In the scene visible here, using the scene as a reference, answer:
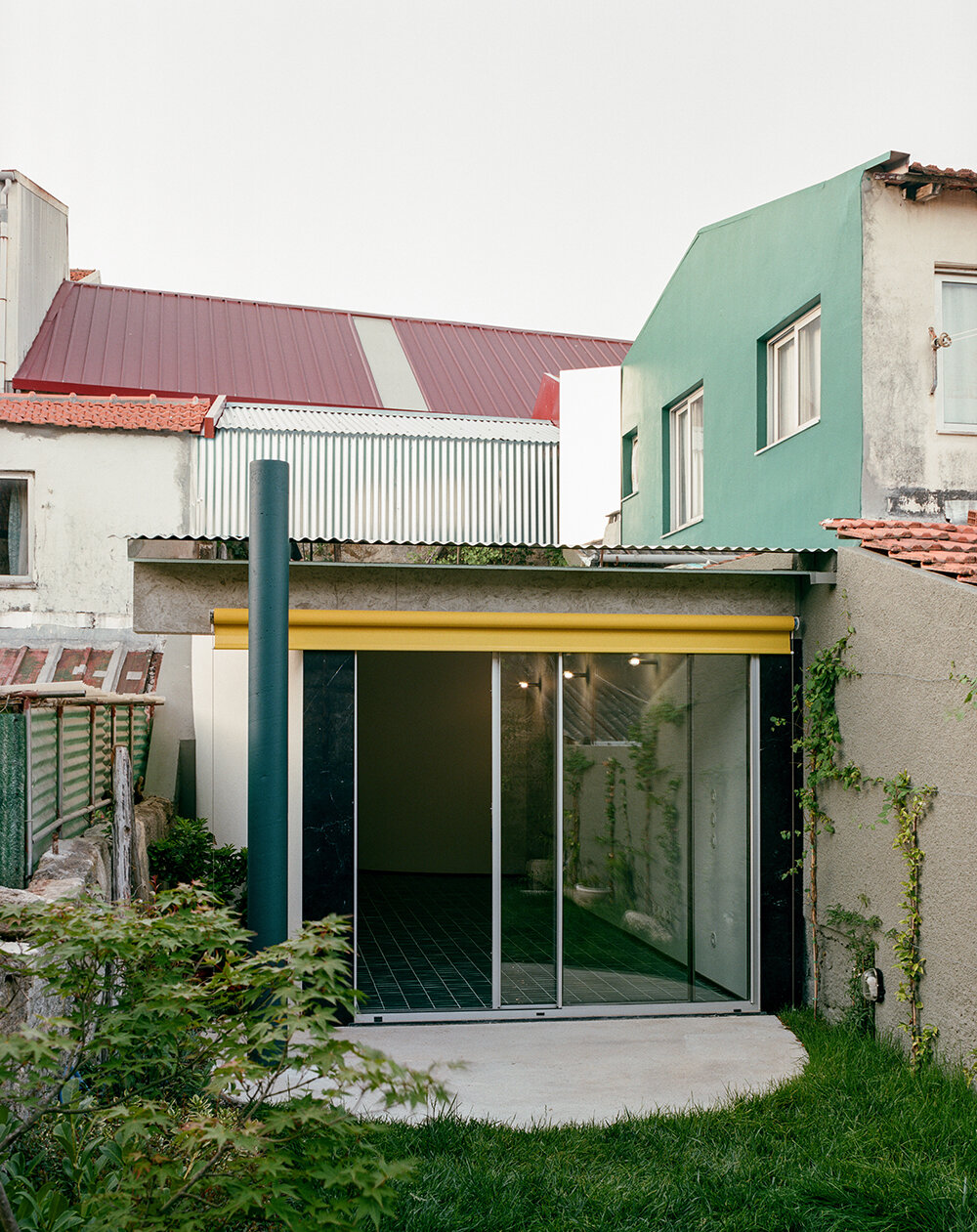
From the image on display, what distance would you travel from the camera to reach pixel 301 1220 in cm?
291

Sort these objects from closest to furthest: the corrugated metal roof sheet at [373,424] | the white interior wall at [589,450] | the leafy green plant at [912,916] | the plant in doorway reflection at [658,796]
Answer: the leafy green plant at [912,916] → the plant in doorway reflection at [658,796] → the white interior wall at [589,450] → the corrugated metal roof sheet at [373,424]

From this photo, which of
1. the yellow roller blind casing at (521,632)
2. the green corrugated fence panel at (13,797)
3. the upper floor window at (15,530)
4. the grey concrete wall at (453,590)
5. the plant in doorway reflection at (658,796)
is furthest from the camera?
the upper floor window at (15,530)

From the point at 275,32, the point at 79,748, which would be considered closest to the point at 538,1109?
the point at 79,748

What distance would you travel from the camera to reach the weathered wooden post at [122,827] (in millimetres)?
6980

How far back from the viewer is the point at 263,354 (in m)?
21.5

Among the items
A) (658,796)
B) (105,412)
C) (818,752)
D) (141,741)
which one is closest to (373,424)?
(105,412)

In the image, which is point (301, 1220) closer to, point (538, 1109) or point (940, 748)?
point (538, 1109)

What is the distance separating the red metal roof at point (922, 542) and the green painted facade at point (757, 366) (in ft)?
3.50

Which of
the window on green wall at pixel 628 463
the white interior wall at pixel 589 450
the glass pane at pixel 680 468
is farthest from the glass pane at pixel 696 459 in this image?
the white interior wall at pixel 589 450

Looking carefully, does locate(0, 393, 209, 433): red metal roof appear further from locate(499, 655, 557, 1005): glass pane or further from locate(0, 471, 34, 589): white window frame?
locate(499, 655, 557, 1005): glass pane

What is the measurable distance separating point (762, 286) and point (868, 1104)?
24.2ft

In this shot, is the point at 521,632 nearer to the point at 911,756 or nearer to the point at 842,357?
the point at 911,756

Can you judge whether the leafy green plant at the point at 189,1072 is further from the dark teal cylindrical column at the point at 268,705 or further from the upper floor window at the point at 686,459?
the upper floor window at the point at 686,459

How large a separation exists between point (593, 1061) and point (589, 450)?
10.3 meters
